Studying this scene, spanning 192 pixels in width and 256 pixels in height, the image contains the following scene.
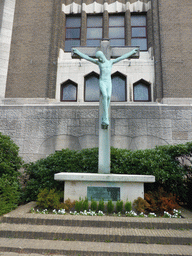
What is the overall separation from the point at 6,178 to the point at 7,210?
44.5 inches

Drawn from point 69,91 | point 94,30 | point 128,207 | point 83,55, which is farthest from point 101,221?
point 94,30

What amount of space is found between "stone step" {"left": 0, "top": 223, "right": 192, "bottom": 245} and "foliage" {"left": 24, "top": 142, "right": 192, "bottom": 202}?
218 cm

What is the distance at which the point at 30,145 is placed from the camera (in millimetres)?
10273

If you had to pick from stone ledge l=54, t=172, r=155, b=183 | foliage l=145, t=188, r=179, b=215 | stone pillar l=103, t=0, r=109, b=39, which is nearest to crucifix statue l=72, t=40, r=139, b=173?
stone ledge l=54, t=172, r=155, b=183

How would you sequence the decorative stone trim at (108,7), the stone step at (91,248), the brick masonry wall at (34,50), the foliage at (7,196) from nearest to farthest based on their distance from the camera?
the stone step at (91,248) → the foliage at (7,196) → the brick masonry wall at (34,50) → the decorative stone trim at (108,7)

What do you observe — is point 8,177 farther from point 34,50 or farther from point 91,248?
point 34,50

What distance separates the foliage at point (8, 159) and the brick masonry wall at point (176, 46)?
26.8 ft

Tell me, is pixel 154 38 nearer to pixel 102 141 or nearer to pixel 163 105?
pixel 163 105

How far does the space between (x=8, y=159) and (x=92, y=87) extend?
22.8 ft

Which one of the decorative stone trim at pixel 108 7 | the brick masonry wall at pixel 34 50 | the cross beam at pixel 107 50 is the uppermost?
the decorative stone trim at pixel 108 7

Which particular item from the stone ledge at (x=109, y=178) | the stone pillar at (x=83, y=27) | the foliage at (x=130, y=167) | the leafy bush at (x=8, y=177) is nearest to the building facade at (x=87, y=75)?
the stone pillar at (x=83, y=27)

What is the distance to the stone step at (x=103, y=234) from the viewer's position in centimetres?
404

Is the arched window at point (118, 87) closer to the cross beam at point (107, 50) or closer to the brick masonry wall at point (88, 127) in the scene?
the brick masonry wall at point (88, 127)

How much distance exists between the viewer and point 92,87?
1212 centimetres
